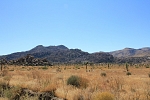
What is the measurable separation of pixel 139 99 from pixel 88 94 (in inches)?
95.8

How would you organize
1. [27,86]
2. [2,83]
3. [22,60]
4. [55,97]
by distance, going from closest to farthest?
[55,97], [27,86], [2,83], [22,60]

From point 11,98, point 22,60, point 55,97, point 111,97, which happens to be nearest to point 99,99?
point 111,97

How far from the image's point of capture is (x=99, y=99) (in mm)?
9594

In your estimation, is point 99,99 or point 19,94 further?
point 19,94

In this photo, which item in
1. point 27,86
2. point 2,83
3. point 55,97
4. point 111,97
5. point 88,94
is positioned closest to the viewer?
point 111,97

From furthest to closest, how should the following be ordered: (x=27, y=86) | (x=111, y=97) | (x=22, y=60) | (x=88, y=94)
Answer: (x=22, y=60)
(x=27, y=86)
(x=88, y=94)
(x=111, y=97)

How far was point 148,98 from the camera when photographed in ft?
32.2

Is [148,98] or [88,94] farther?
[88,94]

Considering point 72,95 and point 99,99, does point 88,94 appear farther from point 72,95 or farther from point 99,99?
point 99,99

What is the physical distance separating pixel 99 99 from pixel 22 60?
105m

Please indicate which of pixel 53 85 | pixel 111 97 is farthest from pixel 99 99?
pixel 53 85

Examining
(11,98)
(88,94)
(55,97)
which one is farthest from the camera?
(11,98)

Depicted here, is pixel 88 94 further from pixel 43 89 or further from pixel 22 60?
pixel 22 60

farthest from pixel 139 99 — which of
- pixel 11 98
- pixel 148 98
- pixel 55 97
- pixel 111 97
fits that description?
pixel 11 98
